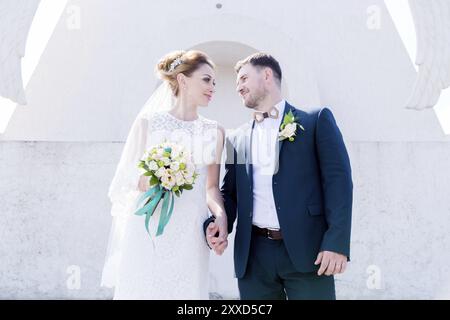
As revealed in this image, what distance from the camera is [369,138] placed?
286 inches

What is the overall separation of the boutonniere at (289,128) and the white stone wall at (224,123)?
2.82m

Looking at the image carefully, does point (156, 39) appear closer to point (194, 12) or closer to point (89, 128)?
point (194, 12)

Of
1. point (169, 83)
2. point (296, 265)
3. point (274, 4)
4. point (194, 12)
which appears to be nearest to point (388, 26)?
point (274, 4)

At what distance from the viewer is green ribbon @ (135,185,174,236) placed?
2881 mm

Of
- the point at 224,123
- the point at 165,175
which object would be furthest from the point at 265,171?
the point at 224,123

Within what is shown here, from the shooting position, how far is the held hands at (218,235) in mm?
2859

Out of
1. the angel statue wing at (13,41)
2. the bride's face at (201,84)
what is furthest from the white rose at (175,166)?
the angel statue wing at (13,41)

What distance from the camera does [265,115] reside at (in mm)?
2928

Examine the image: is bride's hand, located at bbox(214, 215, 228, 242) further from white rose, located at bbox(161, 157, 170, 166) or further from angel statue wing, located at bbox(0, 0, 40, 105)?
angel statue wing, located at bbox(0, 0, 40, 105)

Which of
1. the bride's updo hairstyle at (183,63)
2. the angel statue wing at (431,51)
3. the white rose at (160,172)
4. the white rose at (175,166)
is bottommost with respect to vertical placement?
the white rose at (160,172)

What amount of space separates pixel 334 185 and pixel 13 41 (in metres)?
4.65

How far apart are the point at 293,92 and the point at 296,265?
4.51m

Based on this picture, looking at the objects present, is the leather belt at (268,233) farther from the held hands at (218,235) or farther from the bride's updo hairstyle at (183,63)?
the bride's updo hairstyle at (183,63)
